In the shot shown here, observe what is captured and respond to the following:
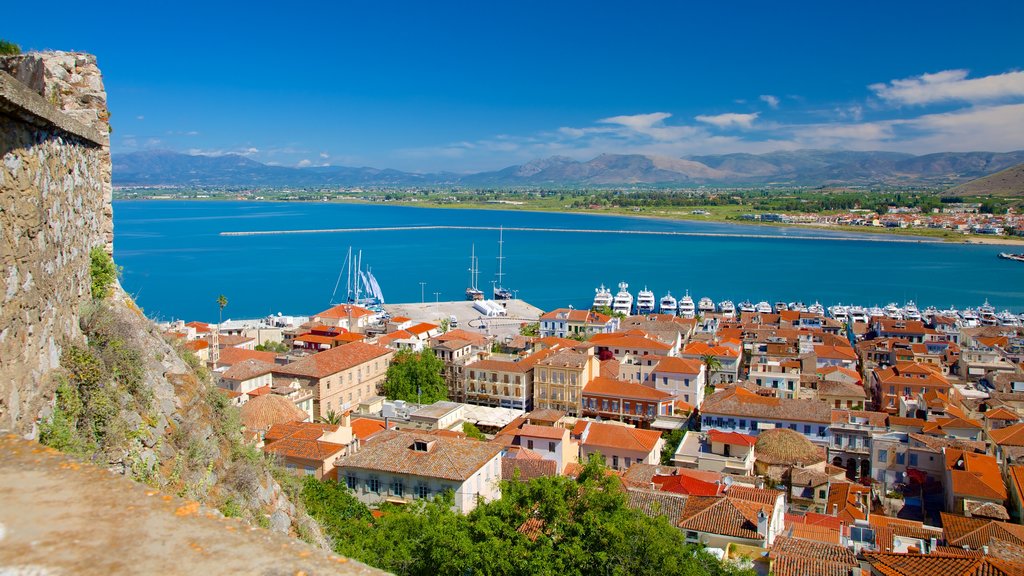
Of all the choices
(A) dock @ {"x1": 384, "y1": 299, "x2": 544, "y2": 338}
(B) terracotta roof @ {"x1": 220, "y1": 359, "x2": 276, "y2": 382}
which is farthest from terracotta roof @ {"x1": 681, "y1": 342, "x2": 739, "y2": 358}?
(B) terracotta roof @ {"x1": 220, "y1": 359, "x2": 276, "y2": 382}

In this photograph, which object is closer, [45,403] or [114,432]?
[45,403]

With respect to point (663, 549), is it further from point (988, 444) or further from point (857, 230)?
point (857, 230)

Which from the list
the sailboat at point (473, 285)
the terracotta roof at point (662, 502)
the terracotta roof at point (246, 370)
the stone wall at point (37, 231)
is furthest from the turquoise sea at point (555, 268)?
the stone wall at point (37, 231)

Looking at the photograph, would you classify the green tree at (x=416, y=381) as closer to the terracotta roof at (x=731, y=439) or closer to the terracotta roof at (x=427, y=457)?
the terracotta roof at (x=427, y=457)

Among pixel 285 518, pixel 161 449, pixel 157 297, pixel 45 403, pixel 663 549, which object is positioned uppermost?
pixel 45 403

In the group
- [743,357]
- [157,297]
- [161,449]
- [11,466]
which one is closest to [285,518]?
[161,449]
